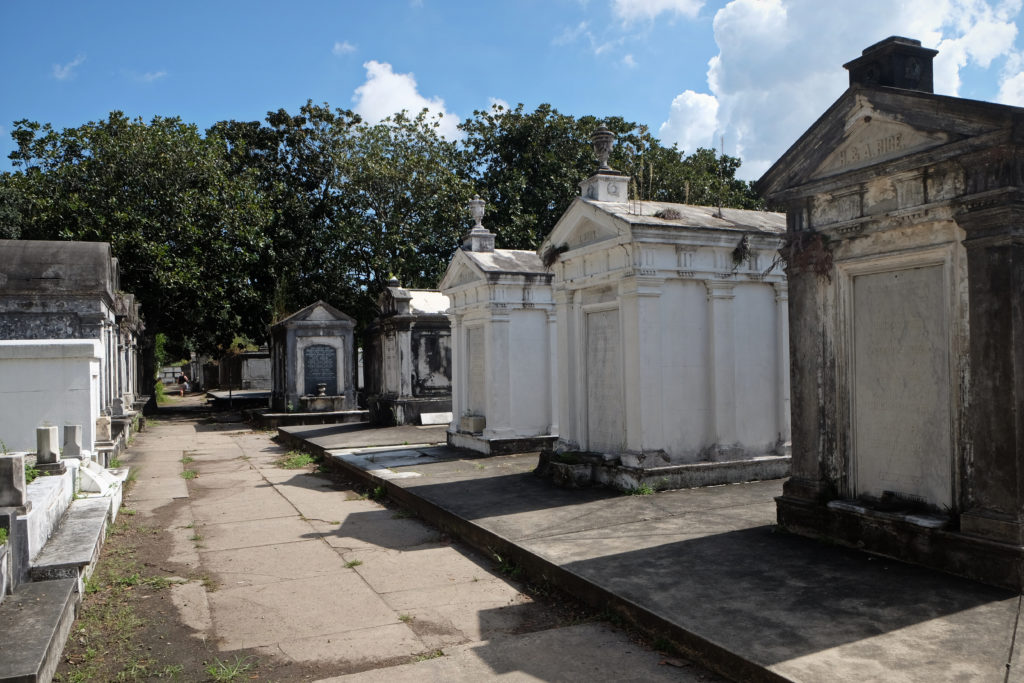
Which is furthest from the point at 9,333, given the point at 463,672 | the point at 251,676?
the point at 463,672

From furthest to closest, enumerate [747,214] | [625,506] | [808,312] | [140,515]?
1. [747,214]
2. [140,515]
3. [625,506]
4. [808,312]

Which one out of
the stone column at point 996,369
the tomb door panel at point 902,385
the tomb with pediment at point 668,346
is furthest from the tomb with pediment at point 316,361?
the stone column at point 996,369

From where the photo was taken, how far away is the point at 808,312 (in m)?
6.13

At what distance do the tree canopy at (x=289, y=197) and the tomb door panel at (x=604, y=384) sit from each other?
1346cm

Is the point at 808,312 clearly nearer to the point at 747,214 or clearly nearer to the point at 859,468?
the point at 859,468

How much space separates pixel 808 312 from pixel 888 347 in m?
0.70

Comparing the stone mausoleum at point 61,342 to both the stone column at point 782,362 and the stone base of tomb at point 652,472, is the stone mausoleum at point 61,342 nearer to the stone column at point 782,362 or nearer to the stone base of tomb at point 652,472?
the stone base of tomb at point 652,472

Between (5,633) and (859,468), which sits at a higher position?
(859,468)

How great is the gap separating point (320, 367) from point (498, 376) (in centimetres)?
951

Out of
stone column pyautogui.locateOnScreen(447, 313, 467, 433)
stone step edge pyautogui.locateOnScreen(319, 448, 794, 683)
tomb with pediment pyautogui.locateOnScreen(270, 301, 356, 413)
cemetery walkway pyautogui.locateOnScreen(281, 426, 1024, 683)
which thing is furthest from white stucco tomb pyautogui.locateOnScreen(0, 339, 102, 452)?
tomb with pediment pyautogui.locateOnScreen(270, 301, 356, 413)

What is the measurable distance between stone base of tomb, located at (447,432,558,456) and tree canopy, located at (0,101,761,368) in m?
11.9

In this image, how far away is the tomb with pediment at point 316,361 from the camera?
19.7m

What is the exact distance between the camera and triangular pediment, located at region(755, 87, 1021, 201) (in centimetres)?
482

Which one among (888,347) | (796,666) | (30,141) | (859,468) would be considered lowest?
(796,666)
